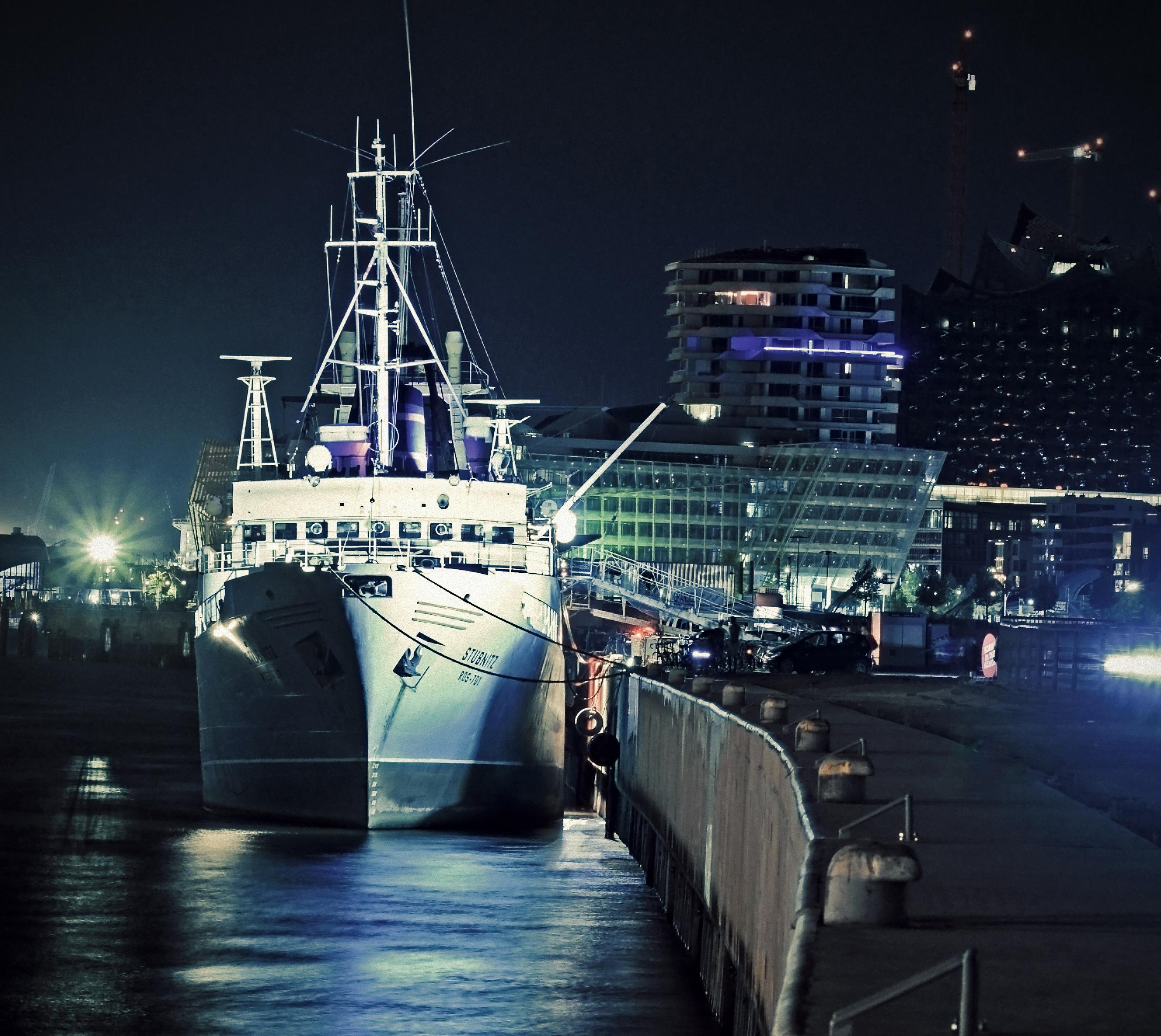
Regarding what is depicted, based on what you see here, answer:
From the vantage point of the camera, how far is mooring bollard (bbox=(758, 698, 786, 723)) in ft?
94.0

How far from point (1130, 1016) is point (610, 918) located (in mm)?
23400

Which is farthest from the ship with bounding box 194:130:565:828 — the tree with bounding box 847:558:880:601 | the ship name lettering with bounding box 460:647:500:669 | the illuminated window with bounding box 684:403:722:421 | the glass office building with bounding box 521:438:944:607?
the illuminated window with bounding box 684:403:722:421

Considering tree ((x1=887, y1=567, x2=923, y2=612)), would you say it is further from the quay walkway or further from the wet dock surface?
the quay walkway

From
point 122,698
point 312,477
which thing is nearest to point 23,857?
point 312,477

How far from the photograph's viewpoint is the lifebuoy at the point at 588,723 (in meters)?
55.1

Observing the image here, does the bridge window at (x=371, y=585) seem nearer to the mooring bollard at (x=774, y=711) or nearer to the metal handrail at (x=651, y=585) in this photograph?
the mooring bollard at (x=774, y=711)

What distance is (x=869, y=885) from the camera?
468 inches

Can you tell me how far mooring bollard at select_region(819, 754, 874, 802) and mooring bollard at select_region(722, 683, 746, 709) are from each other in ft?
45.0

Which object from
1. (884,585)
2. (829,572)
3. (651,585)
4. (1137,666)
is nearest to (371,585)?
(1137,666)

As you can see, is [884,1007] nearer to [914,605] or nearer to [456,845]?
[456,845]

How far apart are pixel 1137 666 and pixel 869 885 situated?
106 ft

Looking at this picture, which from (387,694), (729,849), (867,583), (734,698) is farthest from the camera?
(867,583)

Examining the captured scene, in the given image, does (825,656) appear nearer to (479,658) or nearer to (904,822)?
(479,658)

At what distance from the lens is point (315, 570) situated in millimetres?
40219
